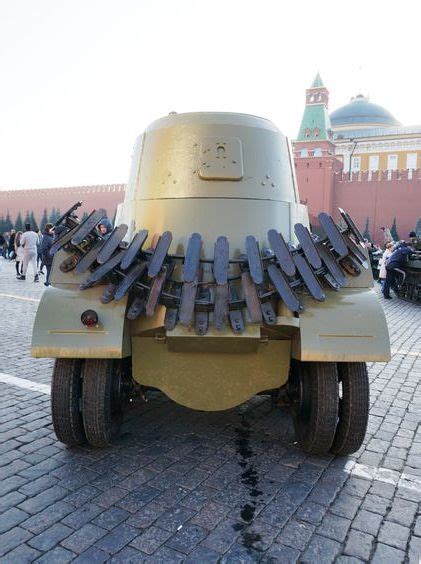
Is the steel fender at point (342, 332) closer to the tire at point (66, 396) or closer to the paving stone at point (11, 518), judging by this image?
the tire at point (66, 396)

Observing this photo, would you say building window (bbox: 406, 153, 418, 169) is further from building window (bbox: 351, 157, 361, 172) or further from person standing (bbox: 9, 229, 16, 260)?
Answer: person standing (bbox: 9, 229, 16, 260)

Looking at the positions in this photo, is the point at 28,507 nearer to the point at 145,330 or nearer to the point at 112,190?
the point at 145,330

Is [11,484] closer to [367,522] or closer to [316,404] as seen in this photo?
[316,404]

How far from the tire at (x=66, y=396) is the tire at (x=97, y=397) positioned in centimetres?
8

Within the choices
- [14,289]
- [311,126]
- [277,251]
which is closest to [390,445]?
[277,251]

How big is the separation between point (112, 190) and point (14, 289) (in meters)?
20.3

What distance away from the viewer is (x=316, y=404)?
325 centimetres

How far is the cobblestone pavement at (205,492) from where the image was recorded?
252 centimetres

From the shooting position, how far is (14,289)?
40.0ft

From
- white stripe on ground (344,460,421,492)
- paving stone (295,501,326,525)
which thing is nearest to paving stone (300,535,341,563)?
paving stone (295,501,326,525)

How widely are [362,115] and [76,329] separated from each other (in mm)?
62321

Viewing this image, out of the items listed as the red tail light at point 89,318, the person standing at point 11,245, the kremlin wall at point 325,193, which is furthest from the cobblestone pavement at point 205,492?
the kremlin wall at point 325,193

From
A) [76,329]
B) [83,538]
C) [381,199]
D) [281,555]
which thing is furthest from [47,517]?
[381,199]

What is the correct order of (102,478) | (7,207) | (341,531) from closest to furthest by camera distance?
(341,531) → (102,478) → (7,207)
